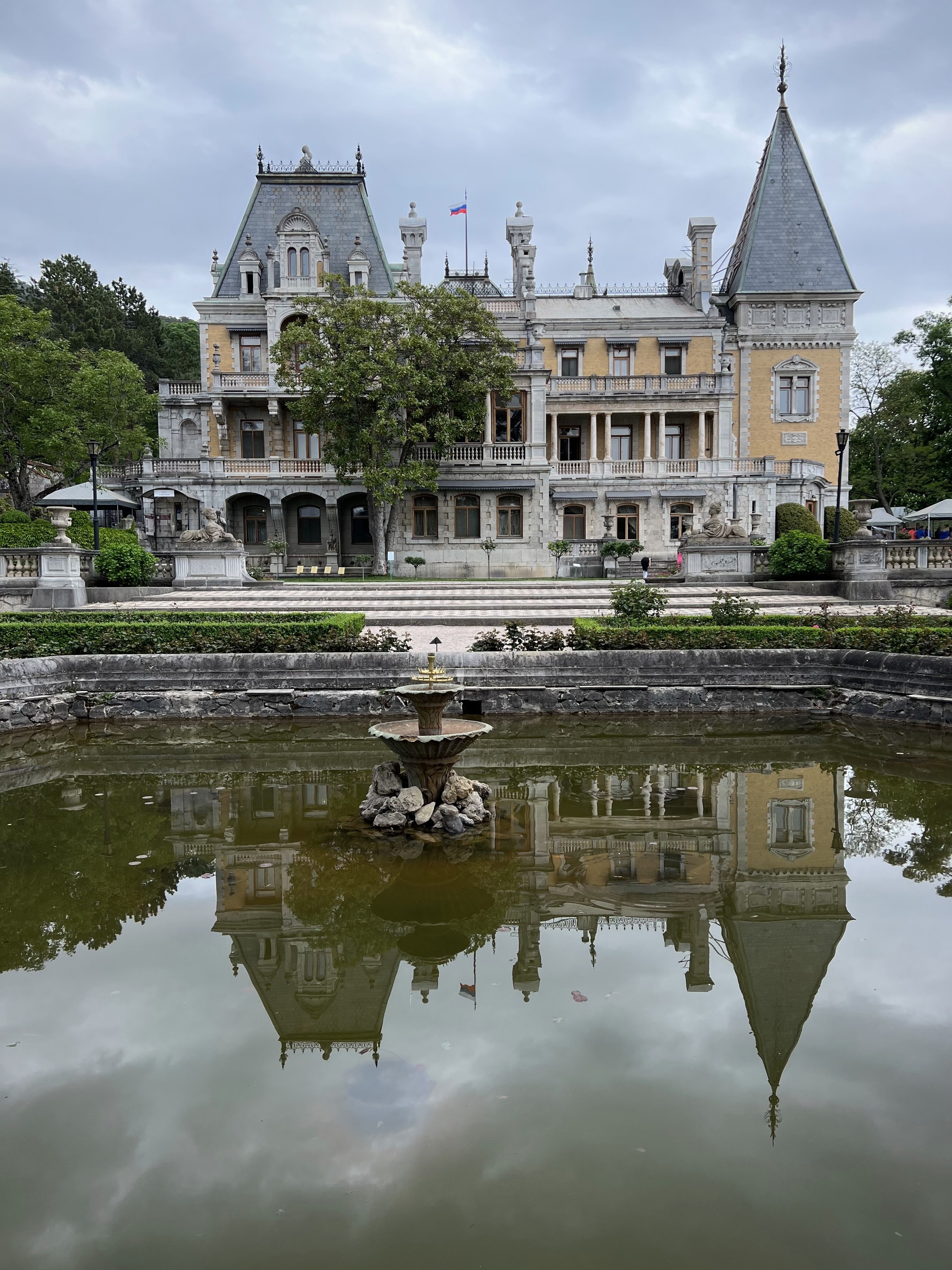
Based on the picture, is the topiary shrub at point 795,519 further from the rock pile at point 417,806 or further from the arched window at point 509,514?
the rock pile at point 417,806

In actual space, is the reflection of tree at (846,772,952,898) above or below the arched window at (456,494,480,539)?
below

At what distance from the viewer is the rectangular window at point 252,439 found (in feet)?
140

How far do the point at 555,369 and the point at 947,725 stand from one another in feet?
117

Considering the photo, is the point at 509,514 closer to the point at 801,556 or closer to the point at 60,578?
the point at 801,556

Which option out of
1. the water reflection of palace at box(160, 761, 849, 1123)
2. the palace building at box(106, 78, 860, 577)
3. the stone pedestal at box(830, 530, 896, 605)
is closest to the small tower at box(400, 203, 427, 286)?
the palace building at box(106, 78, 860, 577)

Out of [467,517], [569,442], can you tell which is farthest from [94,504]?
[569,442]

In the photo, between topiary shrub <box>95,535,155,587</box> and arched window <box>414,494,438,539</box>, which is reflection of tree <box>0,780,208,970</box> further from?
arched window <box>414,494,438,539</box>

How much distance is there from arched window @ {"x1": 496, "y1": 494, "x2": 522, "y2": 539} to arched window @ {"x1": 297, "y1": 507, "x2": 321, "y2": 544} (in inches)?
354

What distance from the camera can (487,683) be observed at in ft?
48.7

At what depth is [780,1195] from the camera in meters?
3.73

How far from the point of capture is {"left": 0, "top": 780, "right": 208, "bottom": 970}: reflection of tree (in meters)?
6.47

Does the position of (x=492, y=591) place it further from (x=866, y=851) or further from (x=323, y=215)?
(x=323, y=215)

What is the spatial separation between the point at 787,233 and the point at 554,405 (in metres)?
16.5

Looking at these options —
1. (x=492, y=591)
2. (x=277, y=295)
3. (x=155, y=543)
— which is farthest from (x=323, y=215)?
(x=492, y=591)
